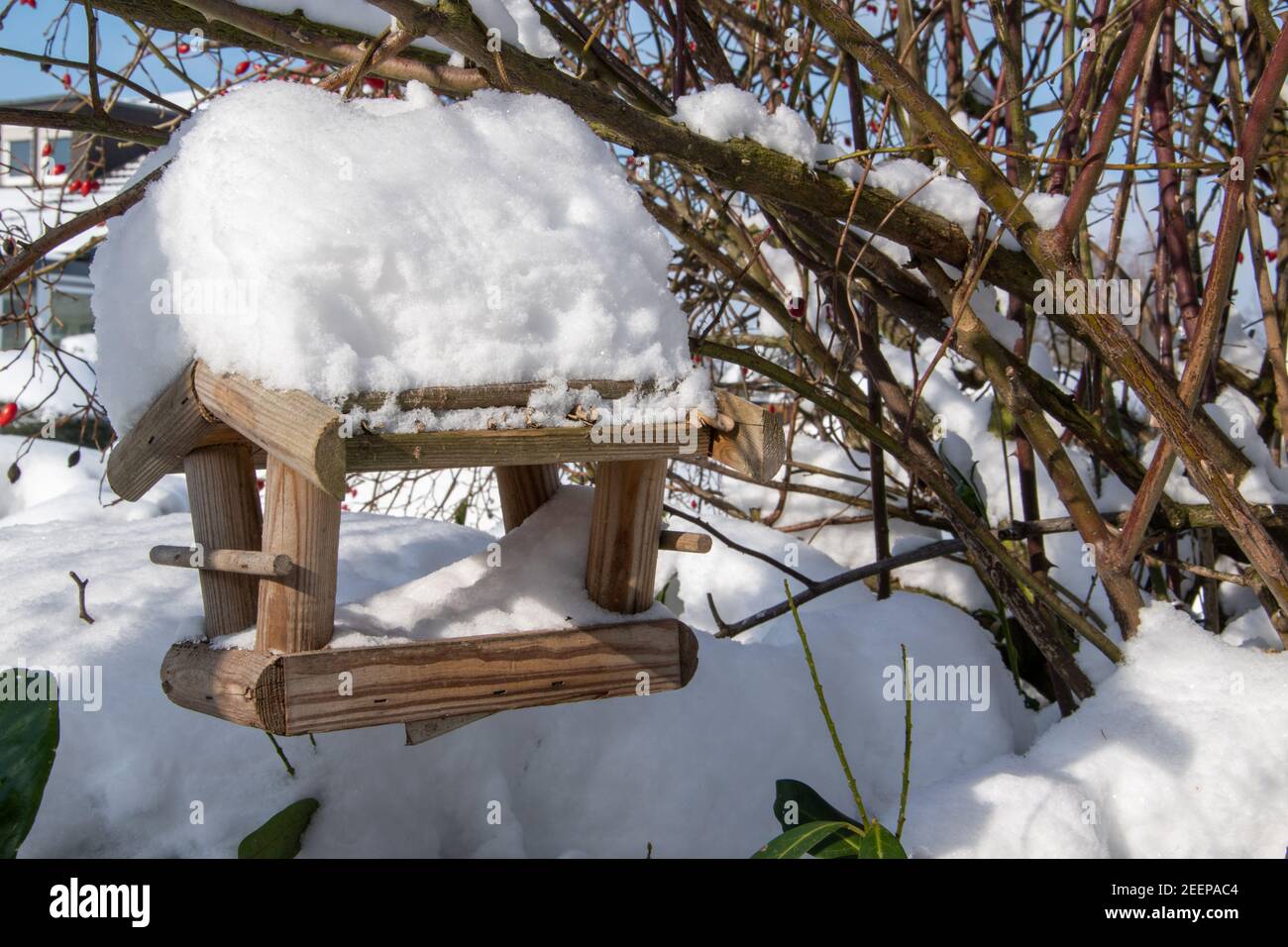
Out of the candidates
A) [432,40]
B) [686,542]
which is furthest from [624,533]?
[432,40]

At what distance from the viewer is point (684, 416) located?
3.72 ft

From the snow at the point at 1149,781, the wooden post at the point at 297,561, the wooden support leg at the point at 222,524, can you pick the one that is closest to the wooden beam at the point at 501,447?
the wooden post at the point at 297,561

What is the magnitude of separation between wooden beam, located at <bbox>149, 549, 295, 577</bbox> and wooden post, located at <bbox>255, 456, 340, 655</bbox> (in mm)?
20

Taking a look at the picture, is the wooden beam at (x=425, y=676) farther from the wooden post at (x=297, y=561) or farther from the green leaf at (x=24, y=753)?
the green leaf at (x=24, y=753)

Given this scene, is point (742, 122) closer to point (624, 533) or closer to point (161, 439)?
point (624, 533)

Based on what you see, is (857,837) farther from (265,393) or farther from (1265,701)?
(265,393)

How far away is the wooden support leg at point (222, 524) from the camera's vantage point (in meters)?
1.27

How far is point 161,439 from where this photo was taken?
1177 millimetres

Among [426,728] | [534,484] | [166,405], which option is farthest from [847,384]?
[166,405]

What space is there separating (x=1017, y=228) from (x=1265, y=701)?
31.6 inches

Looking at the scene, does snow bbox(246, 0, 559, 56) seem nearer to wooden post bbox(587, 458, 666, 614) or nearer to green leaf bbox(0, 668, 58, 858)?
wooden post bbox(587, 458, 666, 614)

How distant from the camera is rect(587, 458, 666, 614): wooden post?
4.36 feet

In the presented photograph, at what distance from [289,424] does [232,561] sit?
32 cm
